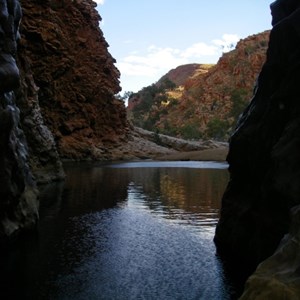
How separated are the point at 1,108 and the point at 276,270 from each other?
16.4 m

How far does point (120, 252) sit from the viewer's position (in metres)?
22.2

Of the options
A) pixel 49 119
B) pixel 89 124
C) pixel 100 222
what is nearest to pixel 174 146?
pixel 89 124

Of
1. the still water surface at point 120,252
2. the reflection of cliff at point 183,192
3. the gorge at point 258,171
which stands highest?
the gorge at point 258,171

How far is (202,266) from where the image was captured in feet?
65.3

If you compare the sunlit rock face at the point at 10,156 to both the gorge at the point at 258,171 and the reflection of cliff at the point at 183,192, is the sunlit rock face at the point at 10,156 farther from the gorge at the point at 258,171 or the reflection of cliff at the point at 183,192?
the reflection of cliff at the point at 183,192

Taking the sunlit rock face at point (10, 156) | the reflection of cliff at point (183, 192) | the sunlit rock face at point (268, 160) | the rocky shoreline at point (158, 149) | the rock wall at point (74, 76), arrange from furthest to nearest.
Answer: the rocky shoreline at point (158, 149), the rock wall at point (74, 76), the reflection of cliff at point (183, 192), the sunlit rock face at point (10, 156), the sunlit rock face at point (268, 160)

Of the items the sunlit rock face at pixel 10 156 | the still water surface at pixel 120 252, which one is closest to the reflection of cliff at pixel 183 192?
the still water surface at pixel 120 252

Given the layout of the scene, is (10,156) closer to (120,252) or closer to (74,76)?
(120,252)

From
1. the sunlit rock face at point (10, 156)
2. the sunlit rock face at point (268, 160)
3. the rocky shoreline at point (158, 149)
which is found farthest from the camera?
the rocky shoreline at point (158, 149)

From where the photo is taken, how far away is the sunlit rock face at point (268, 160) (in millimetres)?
16219

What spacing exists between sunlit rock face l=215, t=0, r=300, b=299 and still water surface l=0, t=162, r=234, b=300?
1.91m

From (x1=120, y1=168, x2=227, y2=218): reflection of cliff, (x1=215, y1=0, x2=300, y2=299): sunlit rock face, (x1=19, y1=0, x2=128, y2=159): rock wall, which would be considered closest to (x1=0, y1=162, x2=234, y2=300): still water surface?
(x1=120, y1=168, x2=227, y2=218): reflection of cliff

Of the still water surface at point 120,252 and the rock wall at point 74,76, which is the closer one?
the still water surface at point 120,252

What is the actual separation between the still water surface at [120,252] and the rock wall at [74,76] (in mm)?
58588
